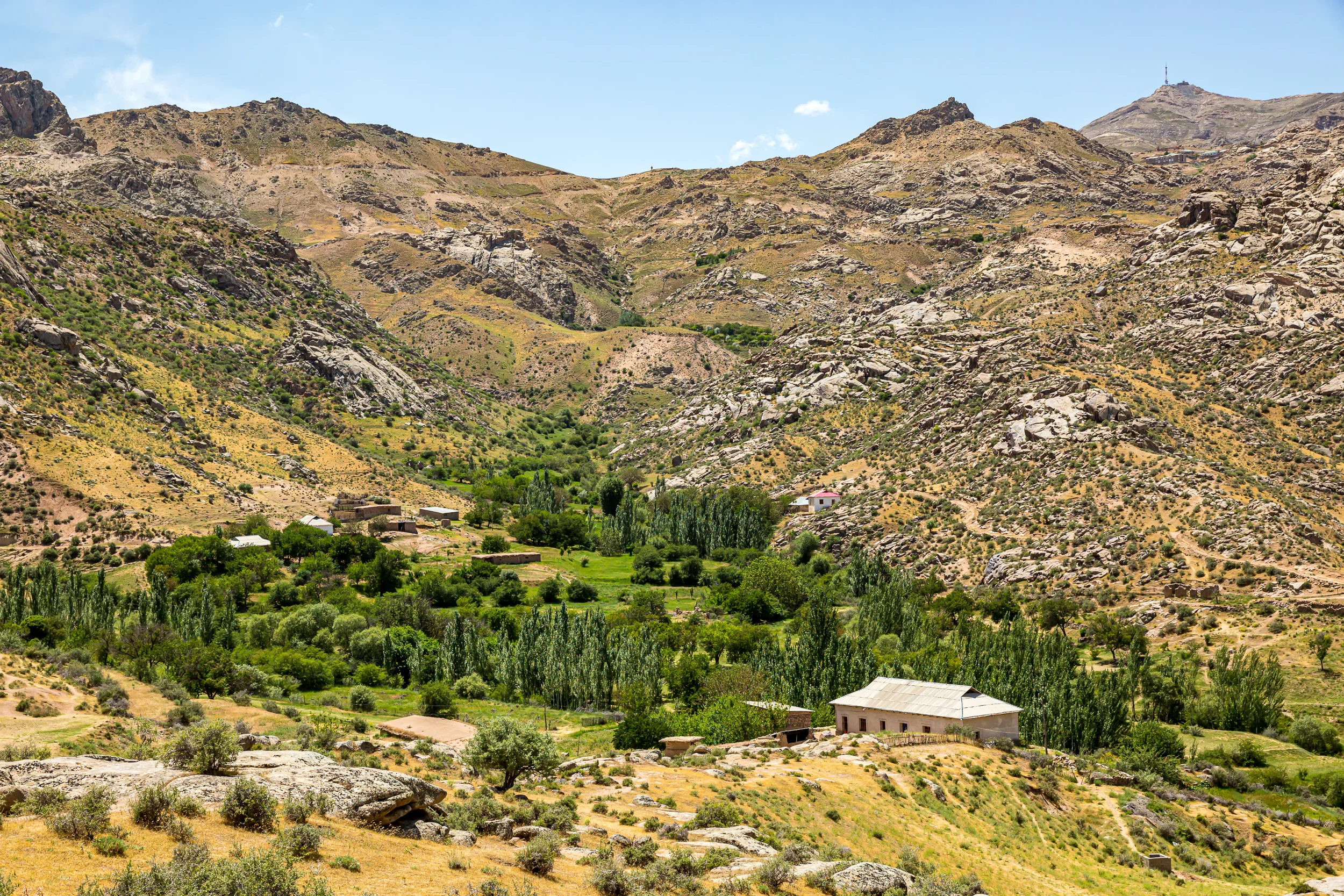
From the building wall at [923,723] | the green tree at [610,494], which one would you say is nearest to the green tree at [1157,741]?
the building wall at [923,723]

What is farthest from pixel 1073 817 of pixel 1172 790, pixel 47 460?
pixel 47 460

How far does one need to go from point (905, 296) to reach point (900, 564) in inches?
3553

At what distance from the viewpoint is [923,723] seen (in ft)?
154

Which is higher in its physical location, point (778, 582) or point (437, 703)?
point (778, 582)

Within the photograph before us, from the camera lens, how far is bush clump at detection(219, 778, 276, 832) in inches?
734

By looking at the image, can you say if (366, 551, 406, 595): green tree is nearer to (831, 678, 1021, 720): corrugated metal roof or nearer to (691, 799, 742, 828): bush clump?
(831, 678, 1021, 720): corrugated metal roof

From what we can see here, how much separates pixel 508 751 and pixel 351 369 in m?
117

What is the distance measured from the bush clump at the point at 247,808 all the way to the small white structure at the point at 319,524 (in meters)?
79.6

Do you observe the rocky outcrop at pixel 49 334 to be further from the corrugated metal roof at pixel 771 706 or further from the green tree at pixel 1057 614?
the green tree at pixel 1057 614

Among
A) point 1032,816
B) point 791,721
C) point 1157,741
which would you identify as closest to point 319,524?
point 791,721

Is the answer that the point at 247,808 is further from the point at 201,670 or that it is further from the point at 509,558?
the point at 509,558

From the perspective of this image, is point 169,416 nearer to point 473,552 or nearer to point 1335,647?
point 473,552

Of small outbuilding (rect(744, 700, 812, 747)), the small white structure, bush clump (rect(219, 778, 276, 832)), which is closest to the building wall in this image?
small outbuilding (rect(744, 700, 812, 747))

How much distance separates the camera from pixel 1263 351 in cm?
9988
